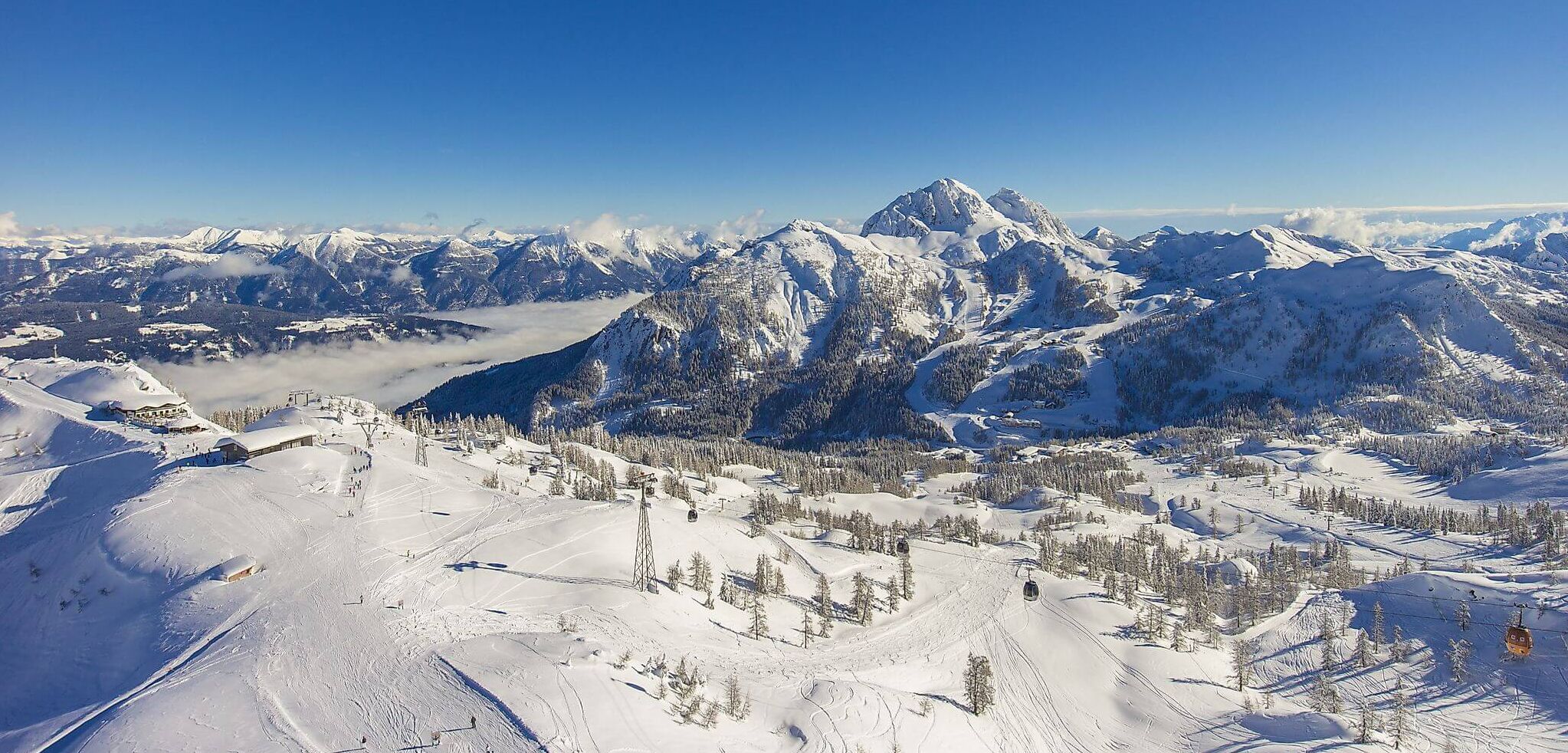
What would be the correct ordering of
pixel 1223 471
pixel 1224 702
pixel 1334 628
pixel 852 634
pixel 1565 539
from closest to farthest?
1. pixel 1224 702
2. pixel 852 634
3. pixel 1334 628
4. pixel 1565 539
5. pixel 1223 471

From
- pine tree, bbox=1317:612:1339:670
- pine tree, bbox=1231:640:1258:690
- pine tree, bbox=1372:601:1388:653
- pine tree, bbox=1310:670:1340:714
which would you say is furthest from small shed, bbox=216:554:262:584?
pine tree, bbox=1372:601:1388:653

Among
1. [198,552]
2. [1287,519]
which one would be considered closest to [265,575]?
[198,552]

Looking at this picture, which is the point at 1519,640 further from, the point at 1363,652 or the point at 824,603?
the point at 824,603

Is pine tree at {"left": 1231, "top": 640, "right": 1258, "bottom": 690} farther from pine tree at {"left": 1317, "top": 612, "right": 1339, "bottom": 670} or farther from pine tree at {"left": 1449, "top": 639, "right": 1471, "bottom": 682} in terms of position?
pine tree at {"left": 1449, "top": 639, "right": 1471, "bottom": 682}

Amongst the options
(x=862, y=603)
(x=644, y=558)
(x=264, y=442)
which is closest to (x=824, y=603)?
(x=862, y=603)

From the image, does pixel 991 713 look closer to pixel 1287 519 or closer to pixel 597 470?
pixel 597 470

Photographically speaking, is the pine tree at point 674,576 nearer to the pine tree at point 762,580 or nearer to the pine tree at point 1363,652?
the pine tree at point 762,580

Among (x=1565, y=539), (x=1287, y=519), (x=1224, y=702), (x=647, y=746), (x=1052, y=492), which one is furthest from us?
(x=1052, y=492)
